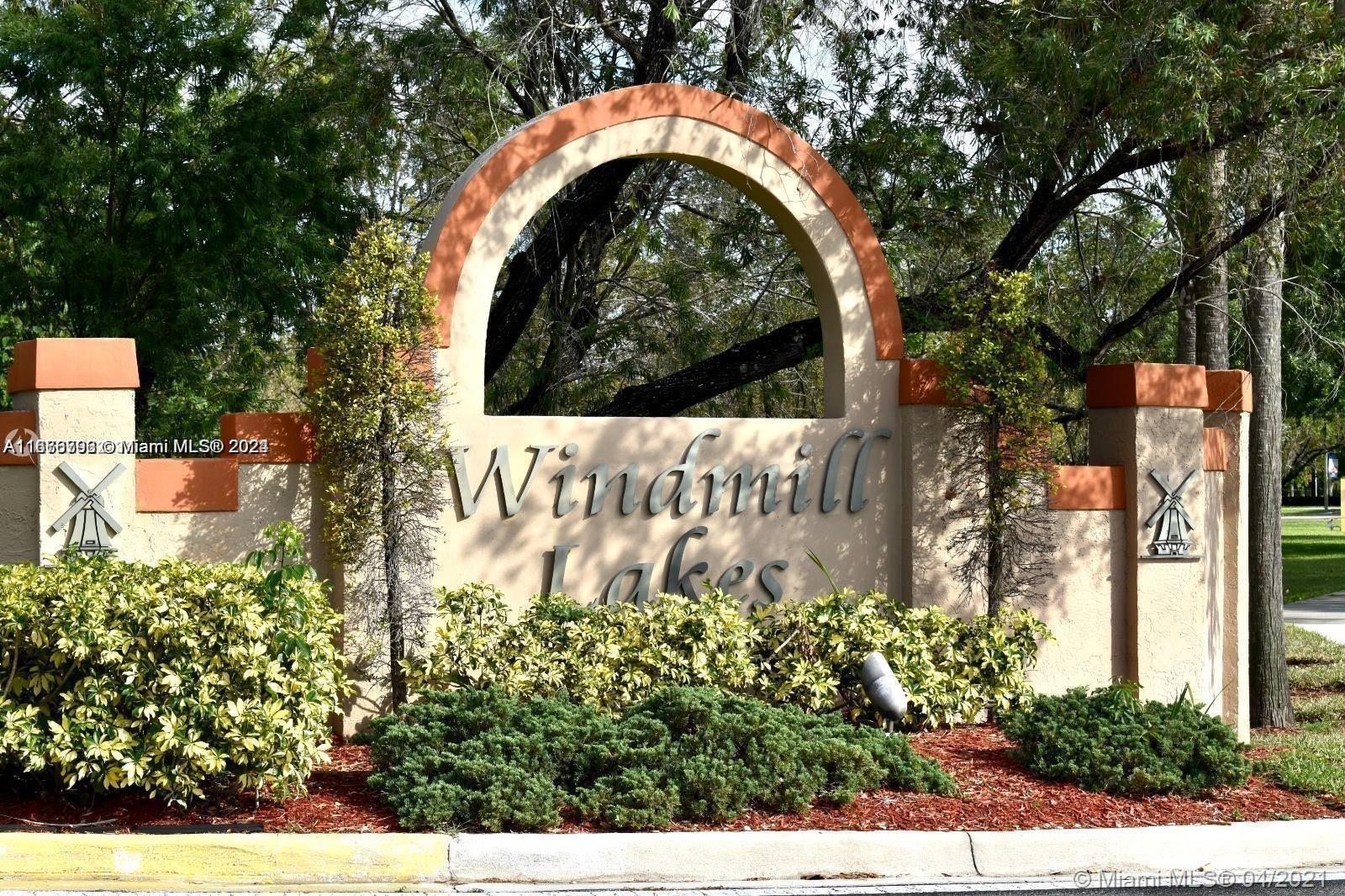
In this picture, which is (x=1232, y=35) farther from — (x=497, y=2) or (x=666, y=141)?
(x=497, y=2)

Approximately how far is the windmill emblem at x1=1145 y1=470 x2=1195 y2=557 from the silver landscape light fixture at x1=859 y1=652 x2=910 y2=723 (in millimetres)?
2945

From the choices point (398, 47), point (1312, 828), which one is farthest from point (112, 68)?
point (1312, 828)

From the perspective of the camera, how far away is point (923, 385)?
9.70m

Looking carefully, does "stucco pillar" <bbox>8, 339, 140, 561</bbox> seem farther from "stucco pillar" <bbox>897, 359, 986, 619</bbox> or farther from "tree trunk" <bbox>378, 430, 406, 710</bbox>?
"stucco pillar" <bbox>897, 359, 986, 619</bbox>

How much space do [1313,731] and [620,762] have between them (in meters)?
7.49

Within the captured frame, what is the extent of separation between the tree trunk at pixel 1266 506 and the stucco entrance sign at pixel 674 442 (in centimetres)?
416

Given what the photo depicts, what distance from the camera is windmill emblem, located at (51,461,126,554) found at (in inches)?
318

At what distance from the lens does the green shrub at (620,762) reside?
643 centimetres

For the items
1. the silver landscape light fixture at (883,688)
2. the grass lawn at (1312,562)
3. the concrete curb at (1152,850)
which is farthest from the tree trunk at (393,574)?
the grass lawn at (1312,562)

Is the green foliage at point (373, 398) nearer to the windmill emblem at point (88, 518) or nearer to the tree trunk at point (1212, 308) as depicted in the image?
the windmill emblem at point (88, 518)

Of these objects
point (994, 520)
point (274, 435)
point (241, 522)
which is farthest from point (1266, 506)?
point (241, 522)

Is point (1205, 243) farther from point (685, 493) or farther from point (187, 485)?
point (187, 485)

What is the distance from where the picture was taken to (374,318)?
8.21 meters

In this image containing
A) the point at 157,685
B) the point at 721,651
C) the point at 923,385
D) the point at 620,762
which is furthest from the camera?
the point at 923,385
